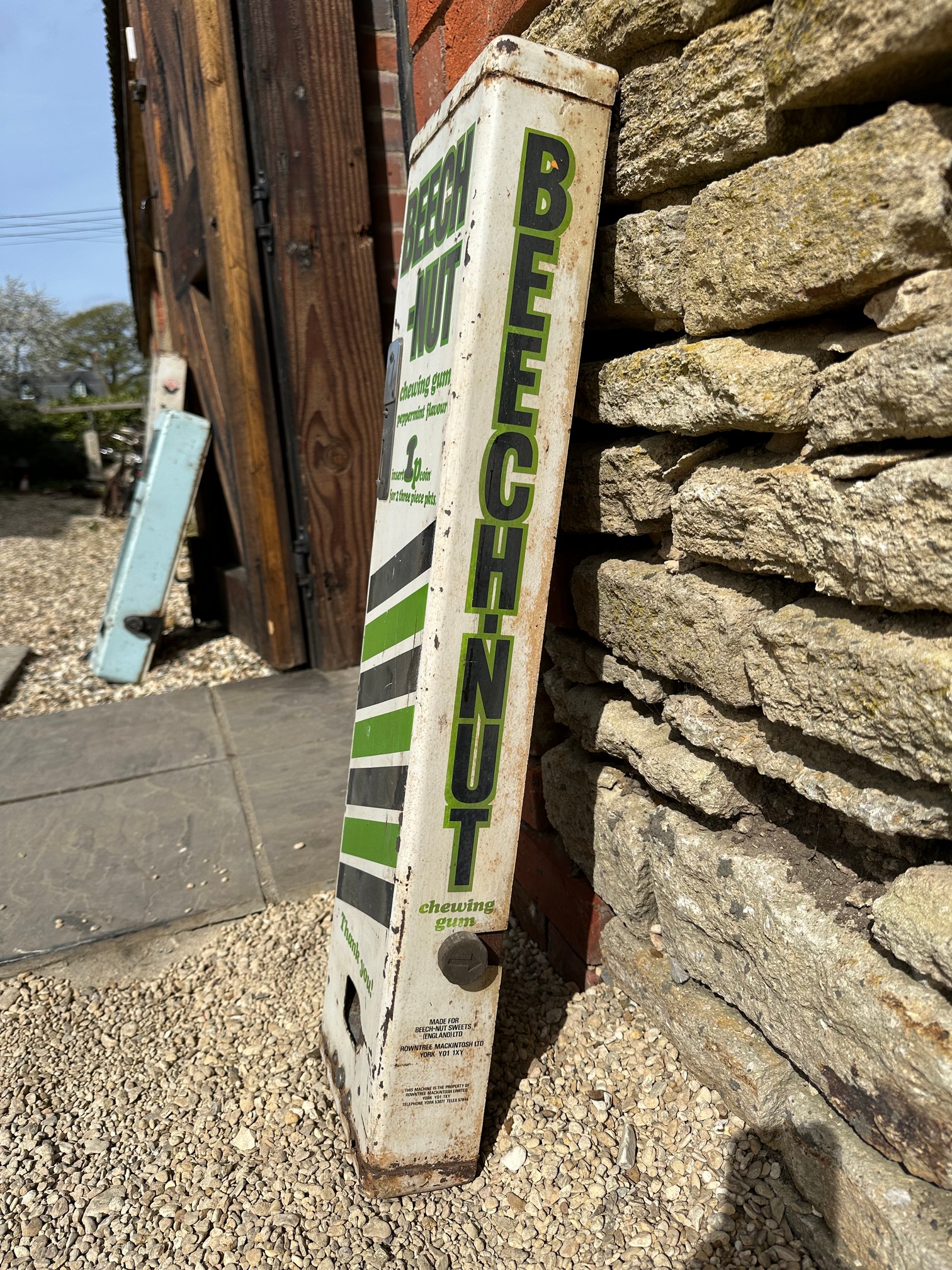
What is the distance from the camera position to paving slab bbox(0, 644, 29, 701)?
171 inches

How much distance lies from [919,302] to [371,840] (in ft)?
3.91

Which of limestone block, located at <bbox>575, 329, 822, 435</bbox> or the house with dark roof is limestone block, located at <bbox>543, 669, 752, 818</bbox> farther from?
the house with dark roof

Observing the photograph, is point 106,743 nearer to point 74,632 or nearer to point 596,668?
point 74,632

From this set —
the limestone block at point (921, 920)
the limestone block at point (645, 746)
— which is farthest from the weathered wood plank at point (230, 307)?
the limestone block at point (921, 920)

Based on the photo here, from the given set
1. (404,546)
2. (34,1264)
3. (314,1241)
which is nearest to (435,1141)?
(314,1241)

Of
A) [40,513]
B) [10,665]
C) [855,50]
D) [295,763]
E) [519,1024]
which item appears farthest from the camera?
[40,513]

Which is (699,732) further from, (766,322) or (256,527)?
(256,527)

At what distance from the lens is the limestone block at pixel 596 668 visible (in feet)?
5.34

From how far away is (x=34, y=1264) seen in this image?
143 centimetres

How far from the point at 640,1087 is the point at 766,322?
1.34 metres

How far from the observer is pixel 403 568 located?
155 centimetres

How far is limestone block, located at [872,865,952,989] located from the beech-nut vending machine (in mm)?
564

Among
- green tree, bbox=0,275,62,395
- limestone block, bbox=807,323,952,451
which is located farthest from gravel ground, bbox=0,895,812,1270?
green tree, bbox=0,275,62,395

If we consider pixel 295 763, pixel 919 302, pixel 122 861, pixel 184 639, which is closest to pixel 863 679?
pixel 919 302
